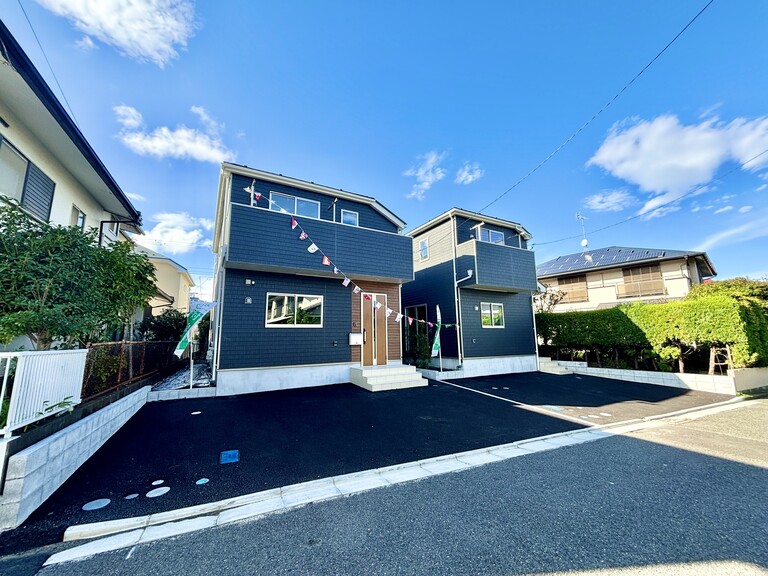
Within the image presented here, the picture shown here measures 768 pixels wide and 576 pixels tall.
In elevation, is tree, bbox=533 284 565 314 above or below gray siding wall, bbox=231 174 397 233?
below

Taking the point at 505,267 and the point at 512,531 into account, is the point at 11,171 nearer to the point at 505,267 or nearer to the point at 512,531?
the point at 512,531

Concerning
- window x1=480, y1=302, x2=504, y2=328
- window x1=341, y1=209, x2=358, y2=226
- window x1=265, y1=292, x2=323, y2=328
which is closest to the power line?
window x1=480, y1=302, x2=504, y2=328

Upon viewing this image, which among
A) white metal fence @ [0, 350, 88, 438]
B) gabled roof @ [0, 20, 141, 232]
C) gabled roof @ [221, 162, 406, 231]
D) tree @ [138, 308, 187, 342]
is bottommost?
white metal fence @ [0, 350, 88, 438]

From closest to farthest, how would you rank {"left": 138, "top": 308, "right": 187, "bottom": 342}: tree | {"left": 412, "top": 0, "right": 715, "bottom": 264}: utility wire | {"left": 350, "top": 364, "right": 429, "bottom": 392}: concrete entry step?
{"left": 412, "top": 0, "right": 715, "bottom": 264}: utility wire
{"left": 350, "top": 364, "right": 429, "bottom": 392}: concrete entry step
{"left": 138, "top": 308, "right": 187, "bottom": 342}: tree

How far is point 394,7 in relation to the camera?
739cm

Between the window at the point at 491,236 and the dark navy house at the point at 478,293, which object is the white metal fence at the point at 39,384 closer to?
the dark navy house at the point at 478,293

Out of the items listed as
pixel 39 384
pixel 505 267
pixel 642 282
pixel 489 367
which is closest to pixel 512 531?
pixel 39 384

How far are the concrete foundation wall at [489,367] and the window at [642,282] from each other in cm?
908

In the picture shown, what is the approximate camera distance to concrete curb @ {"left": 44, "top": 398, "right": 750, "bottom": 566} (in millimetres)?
2316

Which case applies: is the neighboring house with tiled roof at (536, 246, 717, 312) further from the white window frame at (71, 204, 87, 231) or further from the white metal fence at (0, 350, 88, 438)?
the white window frame at (71, 204, 87, 231)

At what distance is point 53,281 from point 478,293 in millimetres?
11559

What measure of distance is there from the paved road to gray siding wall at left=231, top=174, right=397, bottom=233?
25.8 feet

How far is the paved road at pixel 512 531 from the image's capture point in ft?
6.50

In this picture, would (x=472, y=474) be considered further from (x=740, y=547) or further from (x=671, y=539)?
(x=740, y=547)
